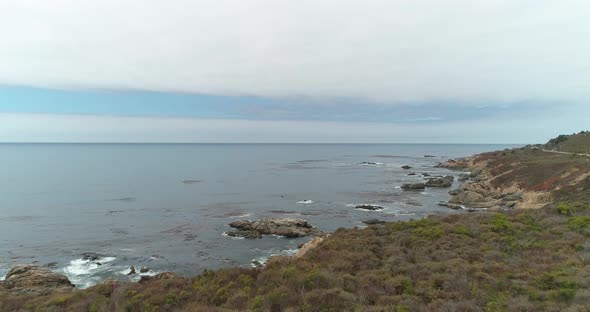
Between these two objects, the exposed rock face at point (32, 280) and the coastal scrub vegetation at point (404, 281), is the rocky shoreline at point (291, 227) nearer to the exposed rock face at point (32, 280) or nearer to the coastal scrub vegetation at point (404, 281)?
the exposed rock face at point (32, 280)

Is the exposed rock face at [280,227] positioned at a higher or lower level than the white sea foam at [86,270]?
higher

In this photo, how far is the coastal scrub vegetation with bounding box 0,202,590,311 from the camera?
1216 centimetres

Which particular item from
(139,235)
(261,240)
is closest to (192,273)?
(261,240)

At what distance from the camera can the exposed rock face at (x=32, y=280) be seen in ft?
73.2

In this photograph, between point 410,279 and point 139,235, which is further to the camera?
Result: point 139,235

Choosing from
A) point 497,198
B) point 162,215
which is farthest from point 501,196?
point 162,215

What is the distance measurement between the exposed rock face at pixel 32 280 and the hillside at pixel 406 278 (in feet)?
6.04

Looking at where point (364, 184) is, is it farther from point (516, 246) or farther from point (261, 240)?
point (516, 246)

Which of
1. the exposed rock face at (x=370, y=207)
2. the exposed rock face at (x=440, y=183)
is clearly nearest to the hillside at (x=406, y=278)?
the exposed rock face at (x=370, y=207)

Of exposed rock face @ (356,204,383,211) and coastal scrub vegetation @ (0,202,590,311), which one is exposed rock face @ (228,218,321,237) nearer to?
exposed rock face @ (356,204,383,211)

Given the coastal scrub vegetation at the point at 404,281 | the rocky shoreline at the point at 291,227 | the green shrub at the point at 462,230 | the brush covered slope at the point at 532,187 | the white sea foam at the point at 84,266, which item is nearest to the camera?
the coastal scrub vegetation at the point at 404,281

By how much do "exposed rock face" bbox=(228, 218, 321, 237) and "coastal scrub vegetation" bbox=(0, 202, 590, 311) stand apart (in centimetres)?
1761

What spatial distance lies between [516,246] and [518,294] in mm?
6810

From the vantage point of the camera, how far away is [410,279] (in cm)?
1420
